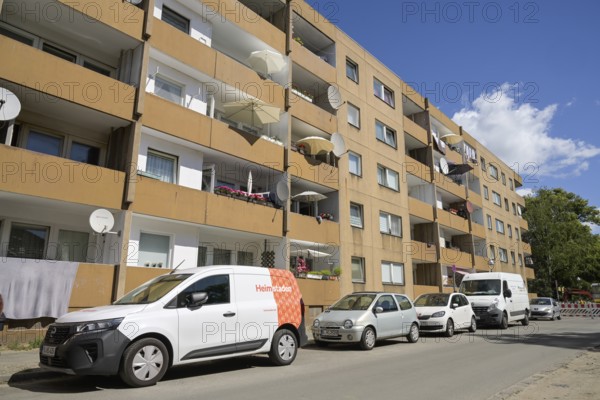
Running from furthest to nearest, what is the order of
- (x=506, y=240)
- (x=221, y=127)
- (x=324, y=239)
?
1. (x=506, y=240)
2. (x=324, y=239)
3. (x=221, y=127)

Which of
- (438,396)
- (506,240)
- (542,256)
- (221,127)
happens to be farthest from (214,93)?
(542,256)

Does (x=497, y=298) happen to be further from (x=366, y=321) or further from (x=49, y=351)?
(x=49, y=351)

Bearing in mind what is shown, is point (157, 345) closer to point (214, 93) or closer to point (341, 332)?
point (341, 332)

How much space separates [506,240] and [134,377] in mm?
46593

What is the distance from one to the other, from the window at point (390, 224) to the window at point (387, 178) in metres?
1.84

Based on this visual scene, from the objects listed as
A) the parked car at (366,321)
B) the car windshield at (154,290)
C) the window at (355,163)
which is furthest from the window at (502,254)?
the car windshield at (154,290)

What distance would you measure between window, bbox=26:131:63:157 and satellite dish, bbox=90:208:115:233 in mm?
3108

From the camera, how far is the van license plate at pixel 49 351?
7.32m

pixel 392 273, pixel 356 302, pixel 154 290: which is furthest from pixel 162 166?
pixel 392 273

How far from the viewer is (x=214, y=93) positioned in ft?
61.4

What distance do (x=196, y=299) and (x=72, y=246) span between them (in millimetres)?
8341

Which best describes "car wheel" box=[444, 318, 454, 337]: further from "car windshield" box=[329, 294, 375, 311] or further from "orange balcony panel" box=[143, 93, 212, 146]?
"orange balcony panel" box=[143, 93, 212, 146]

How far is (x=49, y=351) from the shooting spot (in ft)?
24.3

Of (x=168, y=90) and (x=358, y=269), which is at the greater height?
(x=168, y=90)
